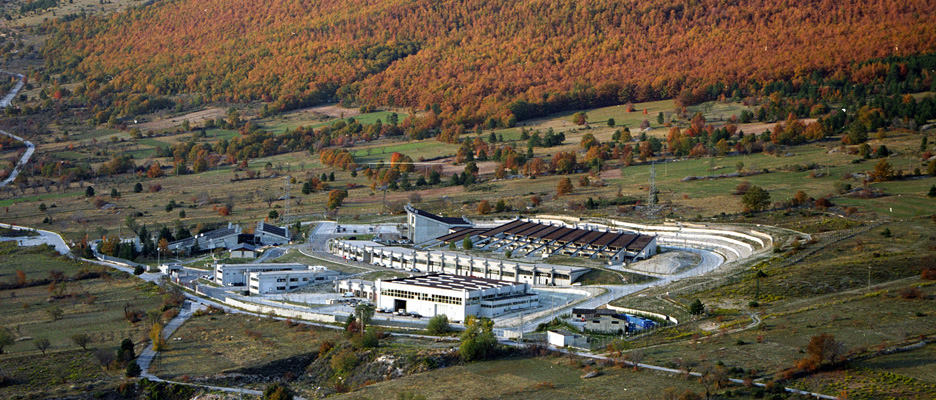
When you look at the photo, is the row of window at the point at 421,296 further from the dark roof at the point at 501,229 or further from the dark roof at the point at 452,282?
the dark roof at the point at 501,229

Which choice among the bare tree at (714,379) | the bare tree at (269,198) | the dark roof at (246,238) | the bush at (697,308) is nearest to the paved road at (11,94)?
the bare tree at (269,198)

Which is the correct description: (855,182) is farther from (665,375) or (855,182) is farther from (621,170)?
(665,375)

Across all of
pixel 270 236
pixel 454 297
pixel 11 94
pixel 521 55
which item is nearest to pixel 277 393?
pixel 454 297

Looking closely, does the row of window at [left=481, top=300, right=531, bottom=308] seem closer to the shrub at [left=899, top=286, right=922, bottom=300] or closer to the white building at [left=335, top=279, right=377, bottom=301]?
the white building at [left=335, top=279, right=377, bottom=301]

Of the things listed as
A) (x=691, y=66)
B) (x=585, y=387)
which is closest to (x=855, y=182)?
(x=585, y=387)

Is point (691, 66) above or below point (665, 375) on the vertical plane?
above

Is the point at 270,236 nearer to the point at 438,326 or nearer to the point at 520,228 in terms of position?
the point at 520,228

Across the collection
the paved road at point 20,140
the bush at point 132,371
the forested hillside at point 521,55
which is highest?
the forested hillside at point 521,55
